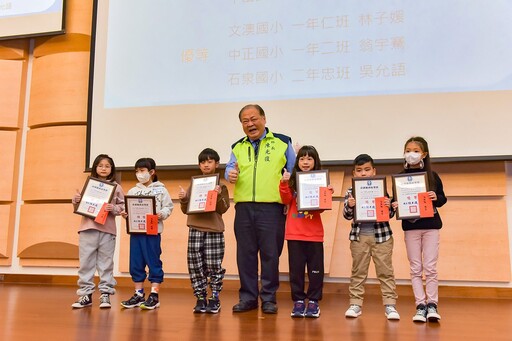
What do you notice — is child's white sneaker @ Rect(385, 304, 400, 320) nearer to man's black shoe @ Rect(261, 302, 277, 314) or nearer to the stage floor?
the stage floor

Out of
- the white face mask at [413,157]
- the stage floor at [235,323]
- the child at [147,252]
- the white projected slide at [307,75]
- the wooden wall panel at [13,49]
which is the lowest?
the stage floor at [235,323]

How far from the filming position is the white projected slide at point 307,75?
3838mm

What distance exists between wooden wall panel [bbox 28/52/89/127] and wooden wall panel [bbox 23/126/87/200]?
0.14 metres

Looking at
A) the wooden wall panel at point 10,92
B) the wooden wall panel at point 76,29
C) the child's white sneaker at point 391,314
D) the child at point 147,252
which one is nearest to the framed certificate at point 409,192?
Answer: the child's white sneaker at point 391,314

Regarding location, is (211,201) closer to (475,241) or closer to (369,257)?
(369,257)

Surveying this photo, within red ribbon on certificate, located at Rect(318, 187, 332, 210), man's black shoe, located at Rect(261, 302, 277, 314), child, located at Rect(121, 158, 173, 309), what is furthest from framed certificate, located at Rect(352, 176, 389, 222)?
child, located at Rect(121, 158, 173, 309)

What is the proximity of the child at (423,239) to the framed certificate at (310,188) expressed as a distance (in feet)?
1.49

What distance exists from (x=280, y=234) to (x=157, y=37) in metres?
2.51

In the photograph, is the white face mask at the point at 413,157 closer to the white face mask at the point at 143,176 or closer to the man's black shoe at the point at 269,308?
the man's black shoe at the point at 269,308

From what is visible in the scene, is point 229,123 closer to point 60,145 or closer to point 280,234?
point 280,234

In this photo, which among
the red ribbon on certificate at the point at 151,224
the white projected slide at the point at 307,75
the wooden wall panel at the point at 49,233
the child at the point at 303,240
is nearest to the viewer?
the child at the point at 303,240

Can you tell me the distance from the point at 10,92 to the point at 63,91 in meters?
0.65

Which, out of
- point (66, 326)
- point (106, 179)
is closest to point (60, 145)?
point (106, 179)

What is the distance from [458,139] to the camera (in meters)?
3.84
